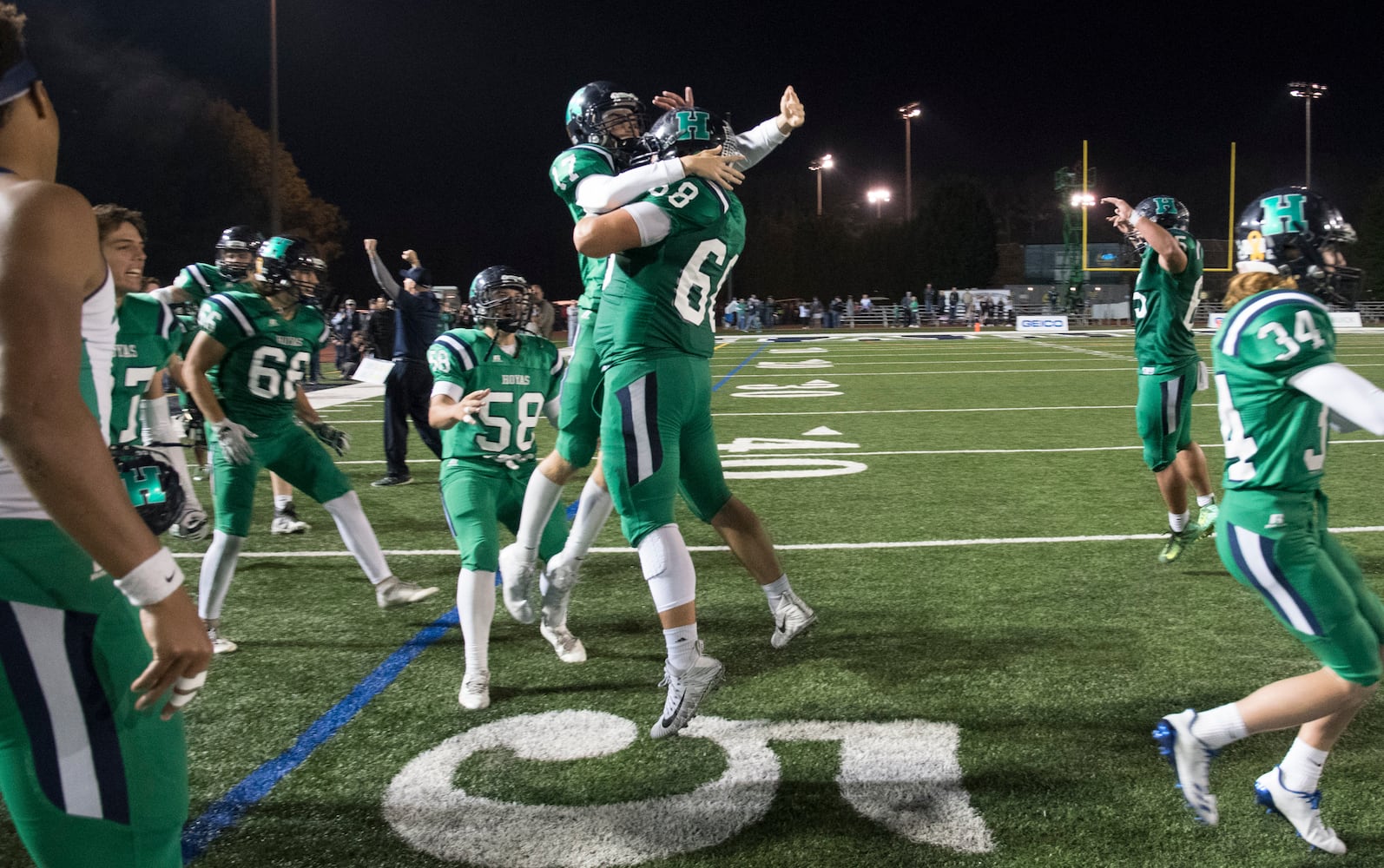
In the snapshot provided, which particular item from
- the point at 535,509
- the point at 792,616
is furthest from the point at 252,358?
the point at 792,616

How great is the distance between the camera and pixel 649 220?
334 cm

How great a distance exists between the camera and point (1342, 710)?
2818mm

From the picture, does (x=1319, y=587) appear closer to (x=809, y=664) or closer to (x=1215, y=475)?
(x=809, y=664)

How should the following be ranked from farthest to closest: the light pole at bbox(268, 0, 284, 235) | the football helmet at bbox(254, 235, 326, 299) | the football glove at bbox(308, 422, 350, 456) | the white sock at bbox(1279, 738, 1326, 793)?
the light pole at bbox(268, 0, 284, 235), the football glove at bbox(308, 422, 350, 456), the football helmet at bbox(254, 235, 326, 299), the white sock at bbox(1279, 738, 1326, 793)

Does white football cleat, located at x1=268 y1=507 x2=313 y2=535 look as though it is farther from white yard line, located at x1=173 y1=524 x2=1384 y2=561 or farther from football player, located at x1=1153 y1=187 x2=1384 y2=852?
football player, located at x1=1153 y1=187 x2=1384 y2=852

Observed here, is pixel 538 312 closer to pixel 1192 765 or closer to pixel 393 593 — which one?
Answer: pixel 393 593

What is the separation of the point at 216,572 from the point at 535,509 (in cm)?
146

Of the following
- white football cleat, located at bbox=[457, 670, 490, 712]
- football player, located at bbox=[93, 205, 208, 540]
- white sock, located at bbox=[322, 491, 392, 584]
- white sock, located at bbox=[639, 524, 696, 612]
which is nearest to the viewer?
white sock, located at bbox=[639, 524, 696, 612]

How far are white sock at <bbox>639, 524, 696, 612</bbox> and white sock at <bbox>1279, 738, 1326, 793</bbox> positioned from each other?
5.69ft

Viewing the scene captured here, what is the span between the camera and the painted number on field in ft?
9.43

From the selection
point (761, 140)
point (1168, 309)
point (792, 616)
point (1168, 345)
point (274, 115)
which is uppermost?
point (274, 115)

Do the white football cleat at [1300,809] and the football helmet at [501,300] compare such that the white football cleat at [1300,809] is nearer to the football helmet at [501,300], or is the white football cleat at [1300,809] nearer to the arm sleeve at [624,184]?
the arm sleeve at [624,184]

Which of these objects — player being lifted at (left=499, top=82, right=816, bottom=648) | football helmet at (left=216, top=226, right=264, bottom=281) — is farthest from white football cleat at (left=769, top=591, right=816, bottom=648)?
football helmet at (left=216, top=226, right=264, bottom=281)

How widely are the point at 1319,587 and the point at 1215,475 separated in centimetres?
641
